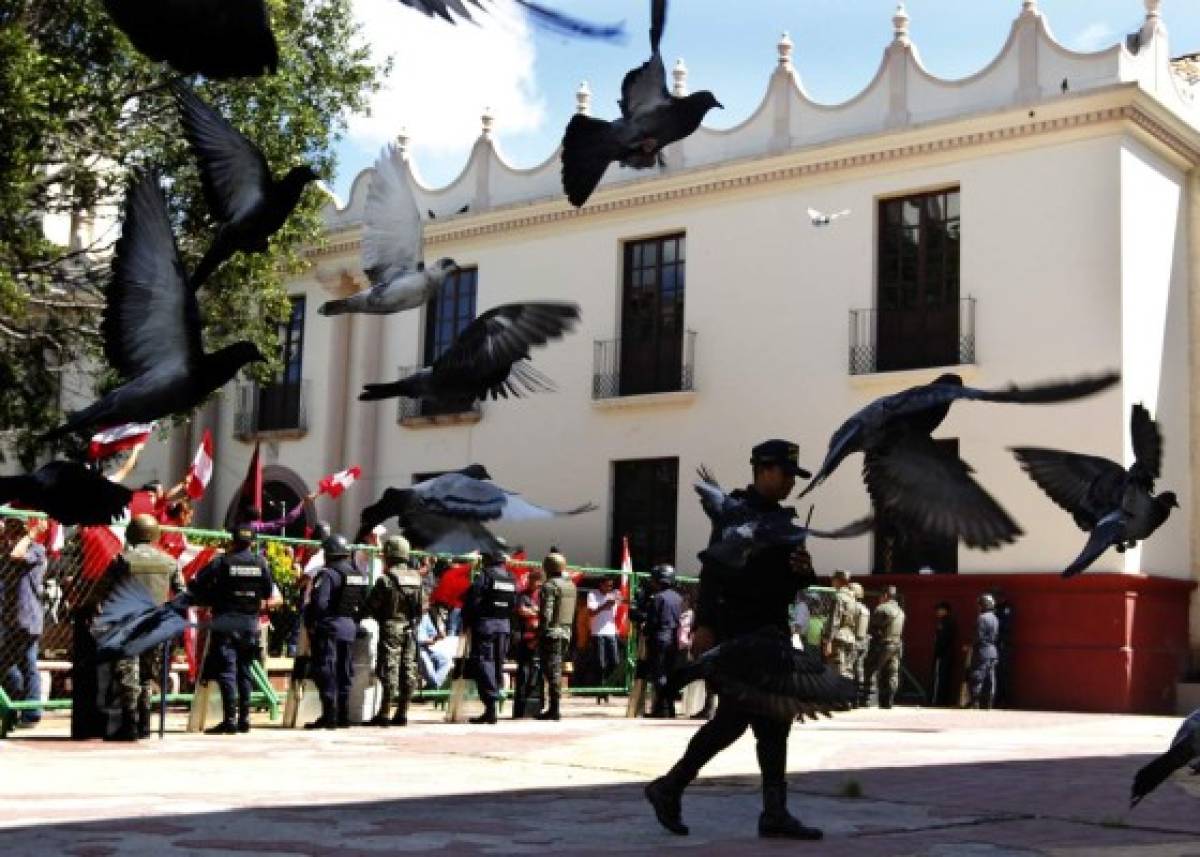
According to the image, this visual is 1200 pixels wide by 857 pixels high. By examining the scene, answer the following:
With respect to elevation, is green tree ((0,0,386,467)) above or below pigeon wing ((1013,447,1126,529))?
above

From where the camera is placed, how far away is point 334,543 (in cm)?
1445

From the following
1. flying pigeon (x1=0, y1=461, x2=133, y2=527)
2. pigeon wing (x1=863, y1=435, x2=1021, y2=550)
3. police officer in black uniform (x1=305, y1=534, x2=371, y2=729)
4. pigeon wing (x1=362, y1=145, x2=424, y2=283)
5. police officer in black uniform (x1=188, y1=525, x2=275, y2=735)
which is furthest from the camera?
police officer in black uniform (x1=305, y1=534, x2=371, y2=729)

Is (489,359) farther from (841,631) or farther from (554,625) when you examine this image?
(841,631)

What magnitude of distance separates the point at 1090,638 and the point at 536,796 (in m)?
14.3

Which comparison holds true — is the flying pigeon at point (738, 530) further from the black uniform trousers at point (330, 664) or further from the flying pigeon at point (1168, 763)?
the black uniform trousers at point (330, 664)

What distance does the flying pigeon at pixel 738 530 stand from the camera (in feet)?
18.9

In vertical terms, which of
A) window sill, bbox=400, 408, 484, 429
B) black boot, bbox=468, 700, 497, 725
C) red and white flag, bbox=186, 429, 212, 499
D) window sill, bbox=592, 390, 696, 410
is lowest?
black boot, bbox=468, 700, 497, 725

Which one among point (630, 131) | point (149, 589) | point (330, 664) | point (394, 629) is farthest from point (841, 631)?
point (630, 131)

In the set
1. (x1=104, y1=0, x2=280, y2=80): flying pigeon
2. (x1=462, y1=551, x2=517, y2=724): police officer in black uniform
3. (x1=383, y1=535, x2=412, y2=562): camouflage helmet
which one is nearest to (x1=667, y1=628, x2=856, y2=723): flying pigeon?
(x1=104, y1=0, x2=280, y2=80): flying pigeon

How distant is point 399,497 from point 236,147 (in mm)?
981

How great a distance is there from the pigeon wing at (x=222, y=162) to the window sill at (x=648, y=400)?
75.0 feet

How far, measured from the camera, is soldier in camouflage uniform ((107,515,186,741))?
1223cm

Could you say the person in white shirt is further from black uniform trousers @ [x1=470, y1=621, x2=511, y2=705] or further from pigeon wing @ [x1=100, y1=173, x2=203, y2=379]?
pigeon wing @ [x1=100, y1=173, x2=203, y2=379]

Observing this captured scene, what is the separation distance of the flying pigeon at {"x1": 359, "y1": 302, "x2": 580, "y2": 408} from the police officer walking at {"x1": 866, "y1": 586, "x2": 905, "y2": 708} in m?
18.0
